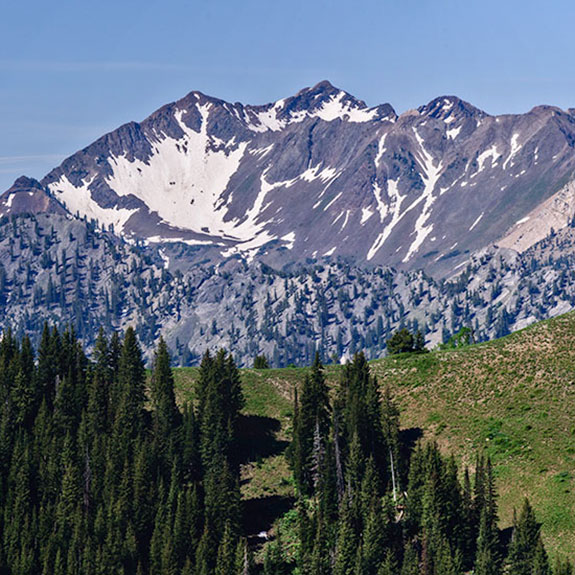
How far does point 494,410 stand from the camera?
158 metres

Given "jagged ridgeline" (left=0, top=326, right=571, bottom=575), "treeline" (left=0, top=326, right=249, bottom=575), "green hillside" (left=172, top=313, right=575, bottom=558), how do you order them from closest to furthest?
"jagged ridgeline" (left=0, top=326, right=571, bottom=575) < "green hillside" (left=172, top=313, right=575, bottom=558) < "treeline" (left=0, top=326, right=249, bottom=575)

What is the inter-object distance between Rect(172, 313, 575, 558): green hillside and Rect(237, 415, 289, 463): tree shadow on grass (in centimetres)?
20

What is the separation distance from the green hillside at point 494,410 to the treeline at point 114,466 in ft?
24.3

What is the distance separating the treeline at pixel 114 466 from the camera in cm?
14088

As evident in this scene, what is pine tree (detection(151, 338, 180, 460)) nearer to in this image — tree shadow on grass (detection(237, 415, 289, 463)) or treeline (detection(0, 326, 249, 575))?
treeline (detection(0, 326, 249, 575))

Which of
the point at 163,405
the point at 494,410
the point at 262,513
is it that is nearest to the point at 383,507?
the point at 262,513

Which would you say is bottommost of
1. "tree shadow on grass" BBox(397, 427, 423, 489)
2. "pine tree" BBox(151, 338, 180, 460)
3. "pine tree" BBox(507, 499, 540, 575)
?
"pine tree" BBox(507, 499, 540, 575)

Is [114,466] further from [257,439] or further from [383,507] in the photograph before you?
[383,507]

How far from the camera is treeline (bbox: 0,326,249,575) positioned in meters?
141

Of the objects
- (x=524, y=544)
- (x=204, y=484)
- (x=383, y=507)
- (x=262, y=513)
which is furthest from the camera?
(x=204, y=484)

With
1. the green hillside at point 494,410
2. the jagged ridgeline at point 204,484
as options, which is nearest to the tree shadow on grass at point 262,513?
the green hillside at point 494,410

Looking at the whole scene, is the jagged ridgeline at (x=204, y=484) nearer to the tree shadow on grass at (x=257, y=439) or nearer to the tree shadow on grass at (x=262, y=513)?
the tree shadow on grass at (x=257, y=439)

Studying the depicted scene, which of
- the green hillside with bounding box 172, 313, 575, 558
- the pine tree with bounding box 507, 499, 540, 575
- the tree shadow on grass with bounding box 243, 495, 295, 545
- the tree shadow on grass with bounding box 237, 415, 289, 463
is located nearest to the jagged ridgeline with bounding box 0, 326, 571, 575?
the pine tree with bounding box 507, 499, 540, 575

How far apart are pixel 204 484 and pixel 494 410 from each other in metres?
43.3
